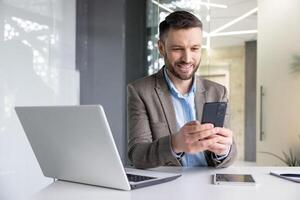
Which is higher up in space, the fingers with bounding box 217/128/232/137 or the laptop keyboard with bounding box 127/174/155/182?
the fingers with bounding box 217/128/232/137

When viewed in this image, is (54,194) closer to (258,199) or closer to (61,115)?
(61,115)

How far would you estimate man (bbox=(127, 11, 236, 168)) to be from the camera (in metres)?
1.14

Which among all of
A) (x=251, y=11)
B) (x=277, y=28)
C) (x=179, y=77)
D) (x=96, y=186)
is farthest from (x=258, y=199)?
(x=251, y=11)

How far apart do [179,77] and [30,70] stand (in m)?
1.39

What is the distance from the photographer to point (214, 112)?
3.08ft

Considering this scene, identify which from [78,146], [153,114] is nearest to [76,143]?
[78,146]

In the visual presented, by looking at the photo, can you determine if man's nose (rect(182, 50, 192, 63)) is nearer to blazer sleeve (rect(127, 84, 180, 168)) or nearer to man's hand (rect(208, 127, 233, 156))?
blazer sleeve (rect(127, 84, 180, 168))

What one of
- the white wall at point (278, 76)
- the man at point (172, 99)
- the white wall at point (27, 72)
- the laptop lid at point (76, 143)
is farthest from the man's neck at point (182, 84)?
the white wall at point (278, 76)

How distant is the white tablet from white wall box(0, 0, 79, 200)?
1633 millimetres

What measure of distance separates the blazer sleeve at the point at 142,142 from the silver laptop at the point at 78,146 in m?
0.11

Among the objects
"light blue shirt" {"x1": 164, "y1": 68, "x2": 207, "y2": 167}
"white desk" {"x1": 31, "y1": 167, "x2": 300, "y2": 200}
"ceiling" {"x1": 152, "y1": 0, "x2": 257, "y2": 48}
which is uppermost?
"ceiling" {"x1": 152, "y1": 0, "x2": 257, "y2": 48}

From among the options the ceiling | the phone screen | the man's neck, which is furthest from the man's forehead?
the ceiling

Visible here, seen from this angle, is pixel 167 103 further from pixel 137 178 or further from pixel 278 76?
pixel 278 76

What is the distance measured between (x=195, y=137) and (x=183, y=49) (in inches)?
16.5
